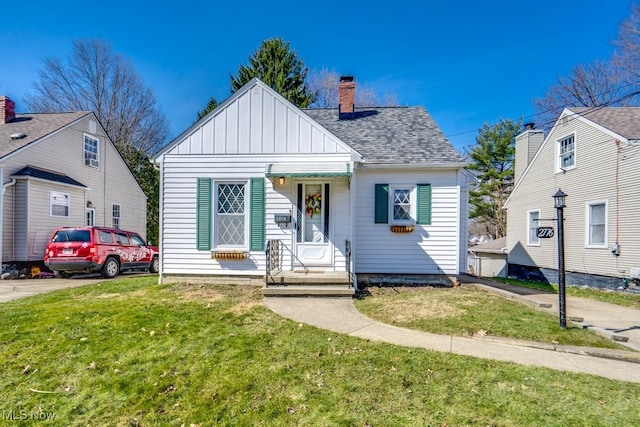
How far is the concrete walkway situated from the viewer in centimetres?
380

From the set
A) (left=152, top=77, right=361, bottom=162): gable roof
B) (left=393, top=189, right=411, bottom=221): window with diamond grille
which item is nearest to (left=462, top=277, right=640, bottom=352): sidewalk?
(left=393, top=189, right=411, bottom=221): window with diamond grille

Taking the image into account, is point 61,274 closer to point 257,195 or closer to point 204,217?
point 204,217

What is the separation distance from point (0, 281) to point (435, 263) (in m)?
13.7

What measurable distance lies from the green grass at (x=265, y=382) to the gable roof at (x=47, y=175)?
29.9ft

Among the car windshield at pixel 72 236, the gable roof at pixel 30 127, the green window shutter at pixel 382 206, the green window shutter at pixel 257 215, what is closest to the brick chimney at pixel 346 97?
the green window shutter at pixel 382 206

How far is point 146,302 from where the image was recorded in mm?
6398

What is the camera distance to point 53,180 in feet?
40.1

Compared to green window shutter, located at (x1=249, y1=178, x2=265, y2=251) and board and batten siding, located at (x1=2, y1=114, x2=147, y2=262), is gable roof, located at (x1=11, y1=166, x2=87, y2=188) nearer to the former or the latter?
board and batten siding, located at (x1=2, y1=114, x2=147, y2=262)

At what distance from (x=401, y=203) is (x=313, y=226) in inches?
104

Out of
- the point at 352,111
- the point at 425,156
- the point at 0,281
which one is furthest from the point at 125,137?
the point at 425,156

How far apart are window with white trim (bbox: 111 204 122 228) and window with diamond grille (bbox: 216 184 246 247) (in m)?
11.3

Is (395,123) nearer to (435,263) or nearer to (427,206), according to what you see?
(427,206)

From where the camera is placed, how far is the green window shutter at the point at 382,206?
8875 mm

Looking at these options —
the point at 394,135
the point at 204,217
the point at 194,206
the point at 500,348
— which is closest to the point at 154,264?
the point at 194,206
